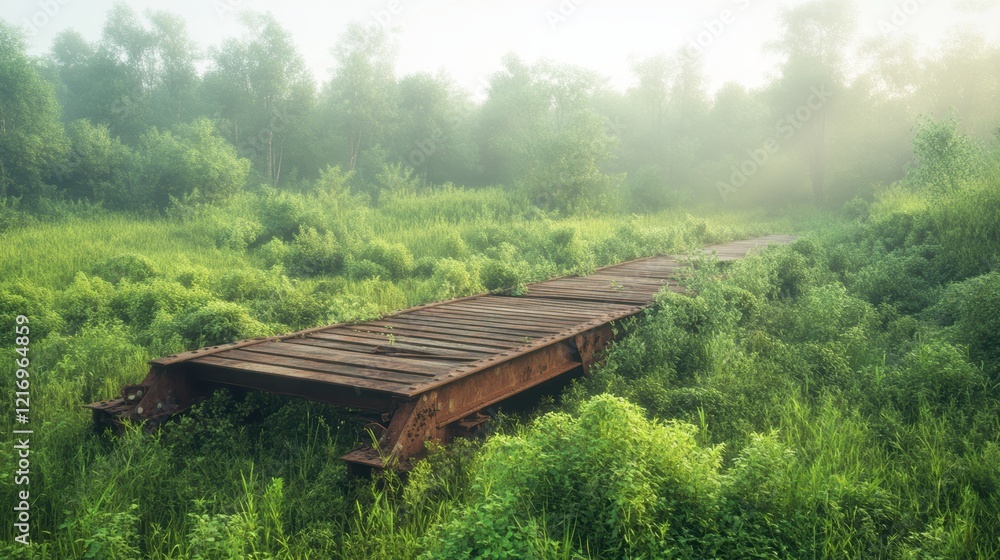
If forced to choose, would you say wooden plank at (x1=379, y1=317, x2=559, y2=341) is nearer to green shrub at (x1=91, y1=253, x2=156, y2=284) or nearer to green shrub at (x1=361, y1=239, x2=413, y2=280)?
green shrub at (x1=361, y1=239, x2=413, y2=280)

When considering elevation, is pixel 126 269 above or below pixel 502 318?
above

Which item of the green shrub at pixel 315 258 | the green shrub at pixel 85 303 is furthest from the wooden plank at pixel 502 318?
the green shrub at pixel 315 258

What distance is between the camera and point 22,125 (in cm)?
2462

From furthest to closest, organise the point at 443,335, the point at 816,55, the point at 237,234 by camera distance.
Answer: the point at 816,55 < the point at 237,234 < the point at 443,335

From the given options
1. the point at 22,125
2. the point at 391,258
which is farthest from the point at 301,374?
the point at 22,125

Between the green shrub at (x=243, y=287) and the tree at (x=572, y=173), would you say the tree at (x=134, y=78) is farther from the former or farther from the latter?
the green shrub at (x=243, y=287)

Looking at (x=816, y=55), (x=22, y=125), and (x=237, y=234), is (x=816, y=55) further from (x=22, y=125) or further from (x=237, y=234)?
(x=22, y=125)

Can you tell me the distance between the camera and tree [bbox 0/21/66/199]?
24.0 m

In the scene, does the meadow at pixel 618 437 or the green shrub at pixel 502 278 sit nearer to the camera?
the meadow at pixel 618 437

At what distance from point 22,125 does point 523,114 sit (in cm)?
2692

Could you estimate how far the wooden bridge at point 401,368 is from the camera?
168 inches

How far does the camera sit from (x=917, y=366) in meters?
5.47

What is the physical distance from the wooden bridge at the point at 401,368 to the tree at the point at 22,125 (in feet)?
78.0

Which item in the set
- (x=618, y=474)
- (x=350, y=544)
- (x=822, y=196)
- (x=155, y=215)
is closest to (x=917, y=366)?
(x=618, y=474)
